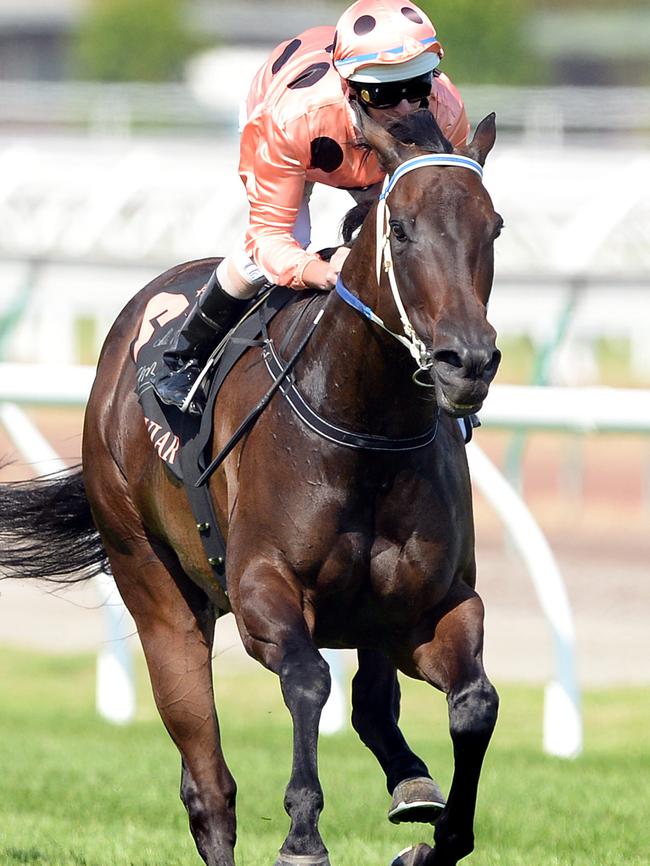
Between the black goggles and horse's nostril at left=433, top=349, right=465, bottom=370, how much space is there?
0.80 m

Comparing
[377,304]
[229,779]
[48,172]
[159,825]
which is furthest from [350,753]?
[48,172]

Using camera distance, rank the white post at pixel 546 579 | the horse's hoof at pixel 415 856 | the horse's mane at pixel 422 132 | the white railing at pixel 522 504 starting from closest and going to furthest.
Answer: the horse's mane at pixel 422 132
the horse's hoof at pixel 415 856
the white railing at pixel 522 504
the white post at pixel 546 579

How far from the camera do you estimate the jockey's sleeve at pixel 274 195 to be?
13.5 ft

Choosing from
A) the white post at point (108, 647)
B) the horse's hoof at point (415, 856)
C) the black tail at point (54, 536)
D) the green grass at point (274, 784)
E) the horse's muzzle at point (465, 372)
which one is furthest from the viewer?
the white post at point (108, 647)

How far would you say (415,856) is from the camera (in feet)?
13.4

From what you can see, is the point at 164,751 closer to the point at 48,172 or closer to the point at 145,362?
the point at 145,362

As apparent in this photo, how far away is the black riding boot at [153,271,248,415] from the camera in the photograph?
4.48m

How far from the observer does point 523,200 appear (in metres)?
13.7

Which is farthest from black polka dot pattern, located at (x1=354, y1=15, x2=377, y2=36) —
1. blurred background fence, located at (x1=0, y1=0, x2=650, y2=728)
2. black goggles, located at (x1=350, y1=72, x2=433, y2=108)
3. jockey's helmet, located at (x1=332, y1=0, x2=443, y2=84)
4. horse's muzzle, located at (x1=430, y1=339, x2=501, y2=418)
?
blurred background fence, located at (x1=0, y1=0, x2=650, y2=728)

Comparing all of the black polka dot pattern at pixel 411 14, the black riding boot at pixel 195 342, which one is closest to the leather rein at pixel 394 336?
the black riding boot at pixel 195 342

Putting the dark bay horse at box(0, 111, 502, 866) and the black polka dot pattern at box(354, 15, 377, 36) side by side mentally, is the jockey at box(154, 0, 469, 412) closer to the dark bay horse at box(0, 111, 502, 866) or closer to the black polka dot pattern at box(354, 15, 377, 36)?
A: the black polka dot pattern at box(354, 15, 377, 36)

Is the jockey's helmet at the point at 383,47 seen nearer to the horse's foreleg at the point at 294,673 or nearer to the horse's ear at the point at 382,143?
the horse's ear at the point at 382,143

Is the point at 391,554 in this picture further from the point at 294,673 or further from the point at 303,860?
the point at 303,860

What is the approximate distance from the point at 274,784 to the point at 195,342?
2078 millimetres
